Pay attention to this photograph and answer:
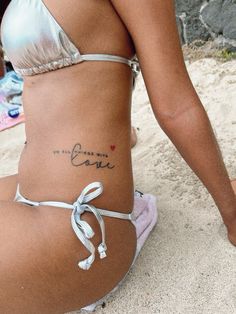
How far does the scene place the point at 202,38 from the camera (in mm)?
3346

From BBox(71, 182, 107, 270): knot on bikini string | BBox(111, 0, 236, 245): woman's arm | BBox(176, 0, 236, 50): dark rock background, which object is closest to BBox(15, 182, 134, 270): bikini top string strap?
BBox(71, 182, 107, 270): knot on bikini string

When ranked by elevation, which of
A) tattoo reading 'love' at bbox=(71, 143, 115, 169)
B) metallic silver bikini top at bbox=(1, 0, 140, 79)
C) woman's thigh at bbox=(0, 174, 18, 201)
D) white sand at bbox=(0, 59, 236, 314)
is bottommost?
white sand at bbox=(0, 59, 236, 314)

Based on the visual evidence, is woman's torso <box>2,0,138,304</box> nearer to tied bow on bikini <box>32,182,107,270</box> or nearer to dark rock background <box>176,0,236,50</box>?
tied bow on bikini <box>32,182,107,270</box>

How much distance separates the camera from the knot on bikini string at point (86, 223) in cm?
137

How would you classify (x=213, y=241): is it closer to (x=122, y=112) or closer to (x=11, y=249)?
(x=122, y=112)

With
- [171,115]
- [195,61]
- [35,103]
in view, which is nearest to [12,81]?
[195,61]

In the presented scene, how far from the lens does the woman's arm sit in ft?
4.28

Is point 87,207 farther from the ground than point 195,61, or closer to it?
farther from the ground

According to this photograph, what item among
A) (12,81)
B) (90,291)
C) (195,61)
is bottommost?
(195,61)

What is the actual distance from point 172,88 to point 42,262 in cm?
64

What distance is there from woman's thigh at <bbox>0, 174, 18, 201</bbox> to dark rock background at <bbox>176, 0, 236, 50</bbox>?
200cm

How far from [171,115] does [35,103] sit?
0.44 metres

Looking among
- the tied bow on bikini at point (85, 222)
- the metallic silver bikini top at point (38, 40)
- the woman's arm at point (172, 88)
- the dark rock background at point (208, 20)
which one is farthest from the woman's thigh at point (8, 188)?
the dark rock background at point (208, 20)

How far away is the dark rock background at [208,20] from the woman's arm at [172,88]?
6.45 ft
